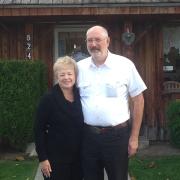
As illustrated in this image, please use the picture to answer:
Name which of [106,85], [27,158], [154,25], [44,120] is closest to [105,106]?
[106,85]

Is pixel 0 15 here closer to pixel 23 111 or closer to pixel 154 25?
pixel 23 111

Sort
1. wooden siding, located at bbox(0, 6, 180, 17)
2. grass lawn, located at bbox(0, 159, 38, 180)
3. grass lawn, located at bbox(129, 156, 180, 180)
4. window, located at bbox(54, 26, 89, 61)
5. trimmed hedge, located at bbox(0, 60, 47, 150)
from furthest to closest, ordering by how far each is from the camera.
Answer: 1. window, located at bbox(54, 26, 89, 61)
2. wooden siding, located at bbox(0, 6, 180, 17)
3. trimmed hedge, located at bbox(0, 60, 47, 150)
4. grass lawn, located at bbox(0, 159, 38, 180)
5. grass lawn, located at bbox(129, 156, 180, 180)

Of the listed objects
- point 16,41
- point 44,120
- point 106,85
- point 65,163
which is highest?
point 16,41

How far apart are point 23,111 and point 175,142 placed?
2658mm

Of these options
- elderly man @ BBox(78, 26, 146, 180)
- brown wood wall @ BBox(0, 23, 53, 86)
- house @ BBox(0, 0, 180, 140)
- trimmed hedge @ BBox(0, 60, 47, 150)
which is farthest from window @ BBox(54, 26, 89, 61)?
elderly man @ BBox(78, 26, 146, 180)

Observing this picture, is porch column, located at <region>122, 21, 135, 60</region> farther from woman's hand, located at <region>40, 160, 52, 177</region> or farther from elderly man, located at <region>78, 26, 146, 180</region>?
woman's hand, located at <region>40, 160, 52, 177</region>

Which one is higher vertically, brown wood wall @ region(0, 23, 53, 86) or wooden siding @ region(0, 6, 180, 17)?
wooden siding @ region(0, 6, 180, 17)

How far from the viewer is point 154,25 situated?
10602mm

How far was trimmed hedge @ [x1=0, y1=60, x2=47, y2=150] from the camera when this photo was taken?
877cm

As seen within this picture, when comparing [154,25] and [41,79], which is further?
[154,25]

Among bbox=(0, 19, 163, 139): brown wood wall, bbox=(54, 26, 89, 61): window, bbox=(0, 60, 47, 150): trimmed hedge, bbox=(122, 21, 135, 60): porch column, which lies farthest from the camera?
bbox=(54, 26, 89, 61): window

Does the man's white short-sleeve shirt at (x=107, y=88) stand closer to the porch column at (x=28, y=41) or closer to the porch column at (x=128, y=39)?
the porch column at (x=128, y=39)

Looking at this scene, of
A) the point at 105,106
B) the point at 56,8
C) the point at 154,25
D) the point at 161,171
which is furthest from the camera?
the point at 154,25

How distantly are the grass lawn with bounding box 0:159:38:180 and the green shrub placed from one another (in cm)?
239
